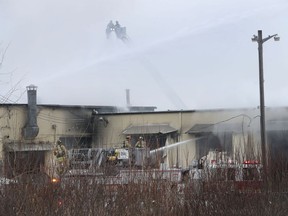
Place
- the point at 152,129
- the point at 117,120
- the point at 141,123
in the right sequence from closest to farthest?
the point at 152,129
the point at 141,123
the point at 117,120

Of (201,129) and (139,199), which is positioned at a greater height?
(201,129)

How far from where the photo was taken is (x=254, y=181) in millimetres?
9625

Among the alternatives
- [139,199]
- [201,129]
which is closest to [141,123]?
[201,129]

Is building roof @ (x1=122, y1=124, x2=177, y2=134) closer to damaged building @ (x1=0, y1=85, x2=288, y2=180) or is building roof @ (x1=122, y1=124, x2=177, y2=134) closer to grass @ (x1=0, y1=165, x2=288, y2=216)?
damaged building @ (x1=0, y1=85, x2=288, y2=180)

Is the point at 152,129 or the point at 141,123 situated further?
the point at 141,123

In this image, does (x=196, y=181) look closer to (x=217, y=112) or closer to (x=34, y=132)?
(x=34, y=132)

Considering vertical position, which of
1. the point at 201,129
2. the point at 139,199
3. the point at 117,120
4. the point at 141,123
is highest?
the point at 117,120

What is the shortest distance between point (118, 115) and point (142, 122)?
2.12m

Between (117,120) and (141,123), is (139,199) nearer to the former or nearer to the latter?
(141,123)

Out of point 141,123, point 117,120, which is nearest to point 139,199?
point 141,123

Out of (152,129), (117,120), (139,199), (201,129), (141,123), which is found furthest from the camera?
(117,120)

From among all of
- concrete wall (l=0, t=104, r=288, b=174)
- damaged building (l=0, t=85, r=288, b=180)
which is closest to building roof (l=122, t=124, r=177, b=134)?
damaged building (l=0, t=85, r=288, b=180)

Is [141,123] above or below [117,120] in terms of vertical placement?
below

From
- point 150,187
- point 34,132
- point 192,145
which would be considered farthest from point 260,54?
point 150,187
